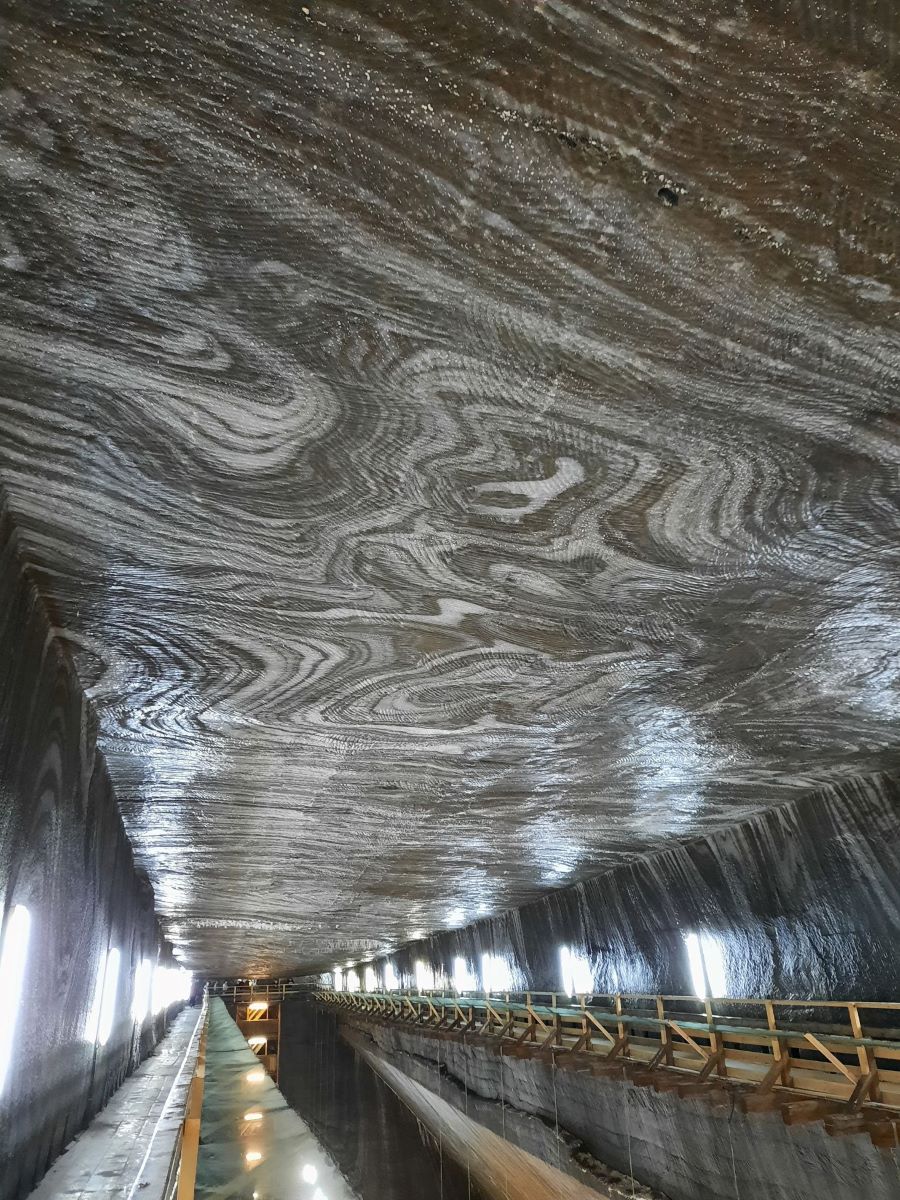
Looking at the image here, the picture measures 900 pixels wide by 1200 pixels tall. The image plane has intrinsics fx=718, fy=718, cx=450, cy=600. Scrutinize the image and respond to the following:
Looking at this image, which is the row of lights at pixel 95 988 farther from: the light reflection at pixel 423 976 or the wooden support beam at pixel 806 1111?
the light reflection at pixel 423 976

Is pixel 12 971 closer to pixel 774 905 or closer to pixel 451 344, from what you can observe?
pixel 451 344

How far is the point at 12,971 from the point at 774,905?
765 centimetres

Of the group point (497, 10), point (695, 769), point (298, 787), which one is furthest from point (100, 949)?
point (497, 10)

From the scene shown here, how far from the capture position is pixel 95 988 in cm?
579

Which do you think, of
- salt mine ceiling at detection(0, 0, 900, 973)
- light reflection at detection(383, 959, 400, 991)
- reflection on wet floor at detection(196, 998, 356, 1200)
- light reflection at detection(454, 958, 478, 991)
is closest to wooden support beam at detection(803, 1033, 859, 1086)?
salt mine ceiling at detection(0, 0, 900, 973)

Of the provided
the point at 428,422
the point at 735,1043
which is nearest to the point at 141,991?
the point at 735,1043

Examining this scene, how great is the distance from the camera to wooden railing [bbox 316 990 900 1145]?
19.6 feet

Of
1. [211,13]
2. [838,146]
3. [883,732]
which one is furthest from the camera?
[883,732]

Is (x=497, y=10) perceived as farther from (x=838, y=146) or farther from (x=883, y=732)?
(x=883, y=732)

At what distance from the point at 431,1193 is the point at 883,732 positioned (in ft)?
63.8

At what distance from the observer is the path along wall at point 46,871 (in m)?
2.93

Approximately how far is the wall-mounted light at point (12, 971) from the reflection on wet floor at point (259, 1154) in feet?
19.7

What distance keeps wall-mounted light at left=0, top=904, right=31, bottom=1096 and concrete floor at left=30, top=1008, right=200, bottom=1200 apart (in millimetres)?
968

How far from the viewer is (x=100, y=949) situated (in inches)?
234
